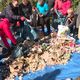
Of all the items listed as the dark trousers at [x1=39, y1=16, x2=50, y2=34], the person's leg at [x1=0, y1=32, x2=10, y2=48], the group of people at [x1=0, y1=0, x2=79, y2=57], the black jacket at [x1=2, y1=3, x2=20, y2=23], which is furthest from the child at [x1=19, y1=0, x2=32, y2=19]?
the person's leg at [x1=0, y1=32, x2=10, y2=48]

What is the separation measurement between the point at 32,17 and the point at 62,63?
2.12 meters

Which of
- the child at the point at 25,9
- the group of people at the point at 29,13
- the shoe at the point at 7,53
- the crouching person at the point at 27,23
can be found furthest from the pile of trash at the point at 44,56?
the child at the point at 25,9

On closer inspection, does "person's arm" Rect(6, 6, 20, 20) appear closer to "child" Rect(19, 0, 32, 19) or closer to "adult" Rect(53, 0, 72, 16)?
"child" Rect(19, 0, 32, 19)

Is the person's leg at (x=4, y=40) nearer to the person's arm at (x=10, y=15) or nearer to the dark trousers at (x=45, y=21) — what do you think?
the person's arm at (x=10, y=15)

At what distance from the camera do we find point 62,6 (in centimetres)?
1001

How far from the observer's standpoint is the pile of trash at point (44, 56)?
23.9ft

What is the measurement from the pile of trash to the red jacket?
124cm

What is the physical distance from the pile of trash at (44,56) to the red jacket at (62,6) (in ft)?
4.07

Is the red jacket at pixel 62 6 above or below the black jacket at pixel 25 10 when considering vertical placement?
above

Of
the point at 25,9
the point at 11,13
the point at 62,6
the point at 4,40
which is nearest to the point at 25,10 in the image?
the point at 25,9

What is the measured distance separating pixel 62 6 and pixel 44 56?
257 centimetres

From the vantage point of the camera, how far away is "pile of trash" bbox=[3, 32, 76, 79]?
729cm

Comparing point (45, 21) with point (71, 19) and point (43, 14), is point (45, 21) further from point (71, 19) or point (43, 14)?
point (71, 19)

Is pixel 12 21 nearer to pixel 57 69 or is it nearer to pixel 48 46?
pixel 48 46
